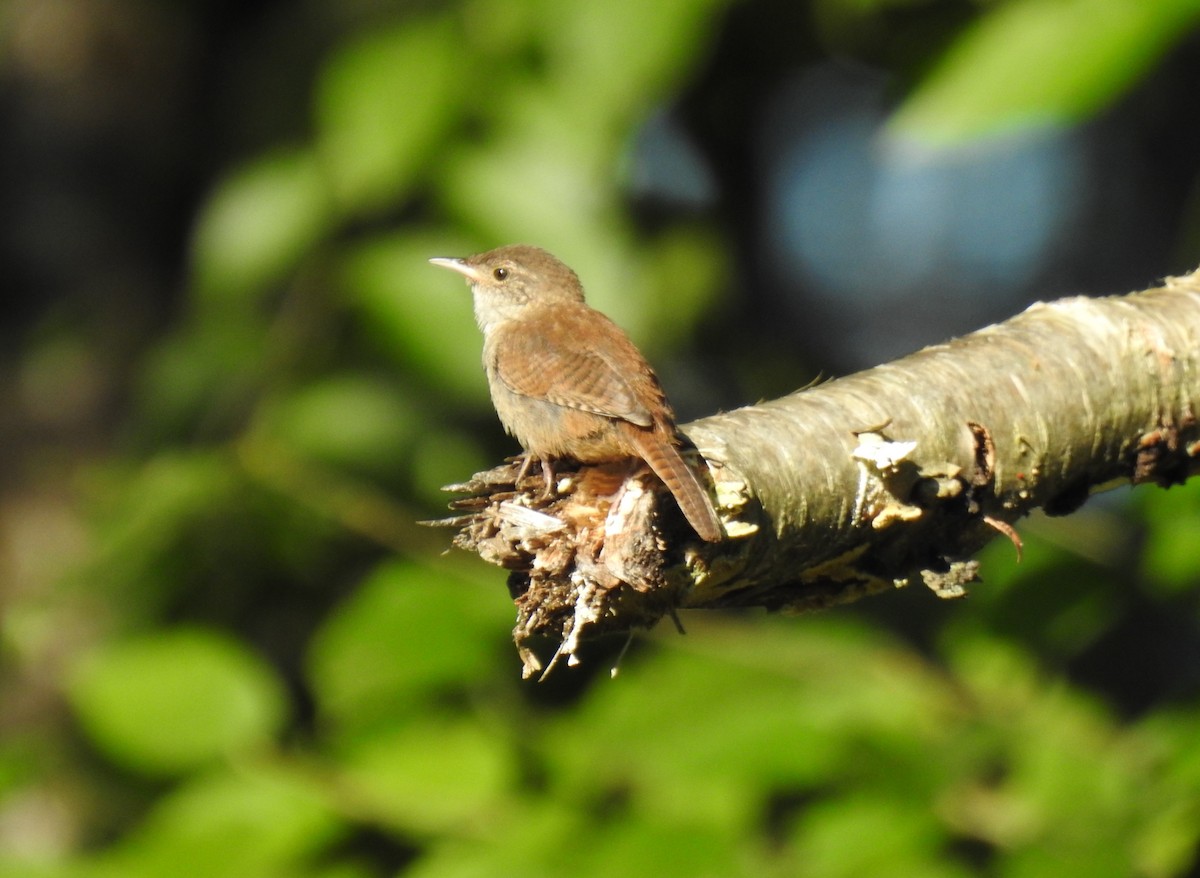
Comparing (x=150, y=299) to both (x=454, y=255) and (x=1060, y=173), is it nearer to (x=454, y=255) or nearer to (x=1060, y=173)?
(x=454, y=255)

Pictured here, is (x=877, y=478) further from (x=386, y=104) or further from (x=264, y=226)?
(x=264, y=226)

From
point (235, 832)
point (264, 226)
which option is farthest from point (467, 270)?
point (235, 832)

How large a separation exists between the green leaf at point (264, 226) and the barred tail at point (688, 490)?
1466 mm

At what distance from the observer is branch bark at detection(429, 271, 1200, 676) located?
189 centimetres

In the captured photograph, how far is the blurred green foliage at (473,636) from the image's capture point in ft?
8.32

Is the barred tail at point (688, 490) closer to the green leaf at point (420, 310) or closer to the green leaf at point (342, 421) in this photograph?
the green leaf at point (420, 310)

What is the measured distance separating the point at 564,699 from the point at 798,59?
2.27m

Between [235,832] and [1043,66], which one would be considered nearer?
[1043,66]

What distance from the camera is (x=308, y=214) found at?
10.7 feet

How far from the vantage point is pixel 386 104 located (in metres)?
2.95

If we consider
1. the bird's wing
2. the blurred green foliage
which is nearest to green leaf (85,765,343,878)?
the blurred green foliage

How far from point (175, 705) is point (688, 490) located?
4.45 ft

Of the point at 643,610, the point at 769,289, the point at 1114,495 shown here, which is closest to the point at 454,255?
the point at 643,610

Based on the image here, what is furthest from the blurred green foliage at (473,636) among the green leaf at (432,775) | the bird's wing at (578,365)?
the bird's wing at (578,365)
